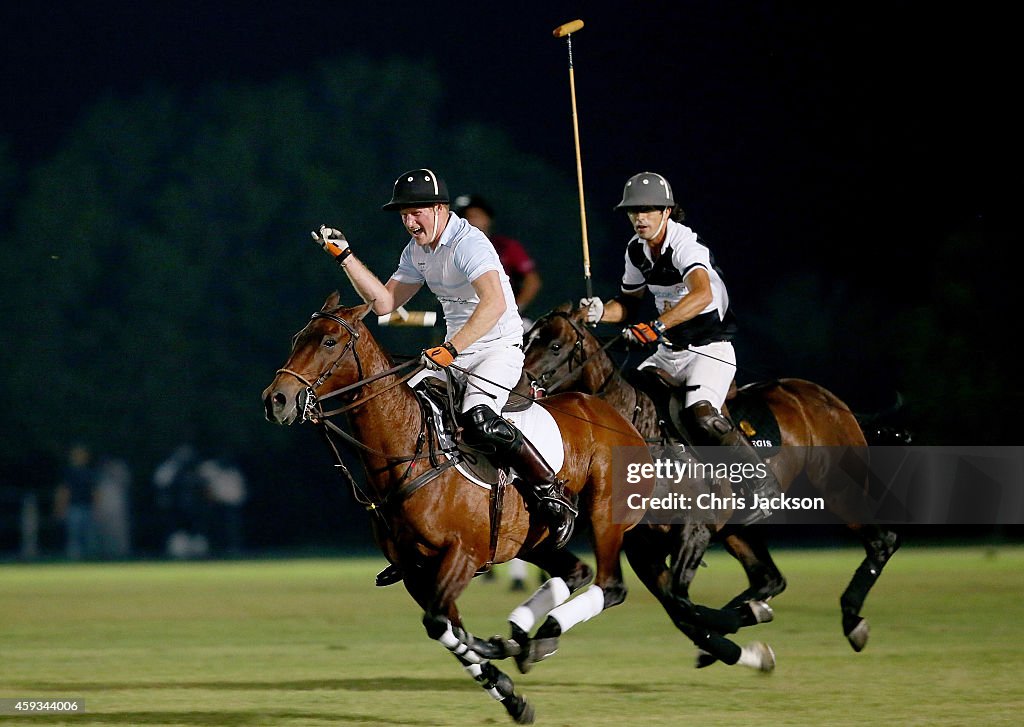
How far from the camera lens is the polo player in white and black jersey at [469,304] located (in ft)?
26.7

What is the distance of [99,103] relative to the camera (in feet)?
120

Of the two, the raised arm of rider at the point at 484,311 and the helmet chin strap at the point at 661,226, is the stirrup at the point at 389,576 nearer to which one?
the raised arm of rider at the point at 484,311

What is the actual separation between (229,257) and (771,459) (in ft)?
86.7

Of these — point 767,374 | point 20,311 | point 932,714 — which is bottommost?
point 20,311

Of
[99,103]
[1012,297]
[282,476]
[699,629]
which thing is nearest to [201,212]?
[99,103]

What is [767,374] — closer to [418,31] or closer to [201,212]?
[201,212]

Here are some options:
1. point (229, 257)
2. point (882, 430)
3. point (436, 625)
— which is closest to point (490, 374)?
point (436, 625)

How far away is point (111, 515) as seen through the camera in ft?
93.4

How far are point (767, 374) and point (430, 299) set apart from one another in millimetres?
16939

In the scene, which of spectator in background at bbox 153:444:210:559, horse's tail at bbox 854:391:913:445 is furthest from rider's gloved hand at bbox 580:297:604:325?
spectator in background at bbox 153:444:210:559

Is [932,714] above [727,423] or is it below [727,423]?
below

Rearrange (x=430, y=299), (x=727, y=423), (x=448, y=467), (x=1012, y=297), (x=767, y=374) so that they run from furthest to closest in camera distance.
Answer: (x=430, y=299) → (x=1012, y=297) → (x=767, y=374) → (x=727, y=423) → (x=448, y=467)

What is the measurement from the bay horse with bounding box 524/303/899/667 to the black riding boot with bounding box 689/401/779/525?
199 millimetres

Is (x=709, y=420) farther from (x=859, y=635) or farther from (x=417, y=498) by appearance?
(x=417, y=498)
